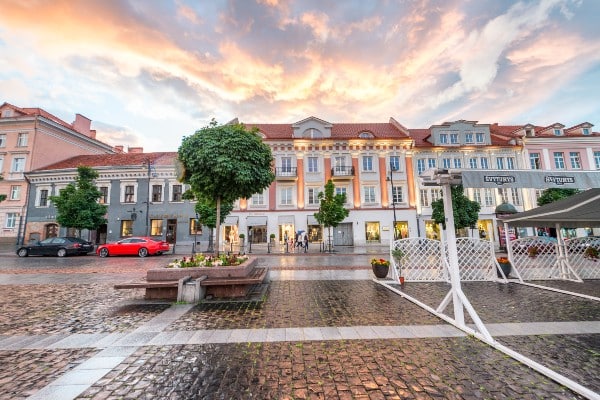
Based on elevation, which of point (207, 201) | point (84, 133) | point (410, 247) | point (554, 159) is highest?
point (84, 133)

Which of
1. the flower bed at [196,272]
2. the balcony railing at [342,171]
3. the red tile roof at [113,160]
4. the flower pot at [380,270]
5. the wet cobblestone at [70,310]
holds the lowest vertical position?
the wet cobblestone at [70,310]

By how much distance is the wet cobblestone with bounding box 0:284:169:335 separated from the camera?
4.98m

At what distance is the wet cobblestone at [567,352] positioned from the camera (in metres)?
3.17

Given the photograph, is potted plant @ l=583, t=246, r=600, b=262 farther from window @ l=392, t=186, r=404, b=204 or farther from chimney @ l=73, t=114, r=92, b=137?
chimney @ l=73, t=114, r=92, b=137

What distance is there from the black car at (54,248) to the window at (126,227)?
7708 mm

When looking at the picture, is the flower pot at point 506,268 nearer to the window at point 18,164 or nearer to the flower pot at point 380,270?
the flower pot at point 380,270

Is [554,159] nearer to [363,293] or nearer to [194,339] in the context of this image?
[363,293]

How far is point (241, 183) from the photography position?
341 inches

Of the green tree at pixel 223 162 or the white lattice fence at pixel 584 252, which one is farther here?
the white lattice fence at pixel 584 252

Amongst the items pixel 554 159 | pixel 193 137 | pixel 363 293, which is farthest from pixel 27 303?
pixel 554 159

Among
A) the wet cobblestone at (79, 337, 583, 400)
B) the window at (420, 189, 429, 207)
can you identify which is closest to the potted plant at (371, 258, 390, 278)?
the wet cobblestone at (79, 337, 583, 400)

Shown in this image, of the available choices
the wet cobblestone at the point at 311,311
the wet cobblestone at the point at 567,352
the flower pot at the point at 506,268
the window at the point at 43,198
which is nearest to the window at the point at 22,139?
the window at the point at 43,198

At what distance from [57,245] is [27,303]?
673 inches

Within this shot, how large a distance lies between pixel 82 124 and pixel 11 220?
45.9 ft
